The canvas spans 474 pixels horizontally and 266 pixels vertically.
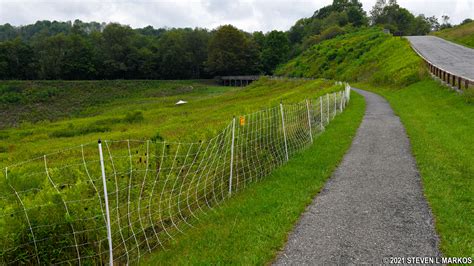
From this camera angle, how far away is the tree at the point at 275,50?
→ 94125 millimetres

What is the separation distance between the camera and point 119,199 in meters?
6.27

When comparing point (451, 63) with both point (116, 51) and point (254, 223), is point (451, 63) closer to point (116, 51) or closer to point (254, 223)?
point (254, 223)

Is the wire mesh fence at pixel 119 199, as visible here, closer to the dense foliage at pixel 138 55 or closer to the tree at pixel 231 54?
the tree at pixel 231 54

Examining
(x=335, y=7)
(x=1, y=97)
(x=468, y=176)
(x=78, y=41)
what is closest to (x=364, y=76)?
(x=468, y=176)

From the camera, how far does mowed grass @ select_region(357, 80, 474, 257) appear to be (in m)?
5.96

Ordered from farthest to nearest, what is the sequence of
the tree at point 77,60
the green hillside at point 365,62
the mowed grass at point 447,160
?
1. the tree at point 77,60
2. the green hillside at point 365,62
3. the mowed grass at point 447,160

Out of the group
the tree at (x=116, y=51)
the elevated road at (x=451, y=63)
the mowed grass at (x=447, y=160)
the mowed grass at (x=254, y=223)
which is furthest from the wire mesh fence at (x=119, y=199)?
the tree at (x=116, y=51)

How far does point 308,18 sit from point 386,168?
133 m

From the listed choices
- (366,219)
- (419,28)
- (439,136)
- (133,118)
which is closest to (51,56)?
(133,118)

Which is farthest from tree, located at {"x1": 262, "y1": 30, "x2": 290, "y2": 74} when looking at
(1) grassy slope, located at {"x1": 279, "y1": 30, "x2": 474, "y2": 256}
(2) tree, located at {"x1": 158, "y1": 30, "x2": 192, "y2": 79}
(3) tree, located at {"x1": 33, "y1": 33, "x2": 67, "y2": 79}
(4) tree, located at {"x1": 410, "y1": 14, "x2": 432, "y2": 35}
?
(1) grassy slope, located at {"x1": 279, "y1": 30, "x2": 474, "y2": 256}

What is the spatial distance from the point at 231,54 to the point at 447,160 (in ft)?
284

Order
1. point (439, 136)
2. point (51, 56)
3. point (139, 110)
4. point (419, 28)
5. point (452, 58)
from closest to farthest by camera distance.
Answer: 1. point (439, 136)
2. point (452, 58)
3. point (139, 110)
4. point (51, 56)
5. point (419, 28)

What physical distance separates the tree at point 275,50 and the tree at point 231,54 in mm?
3543

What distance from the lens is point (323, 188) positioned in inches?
330
